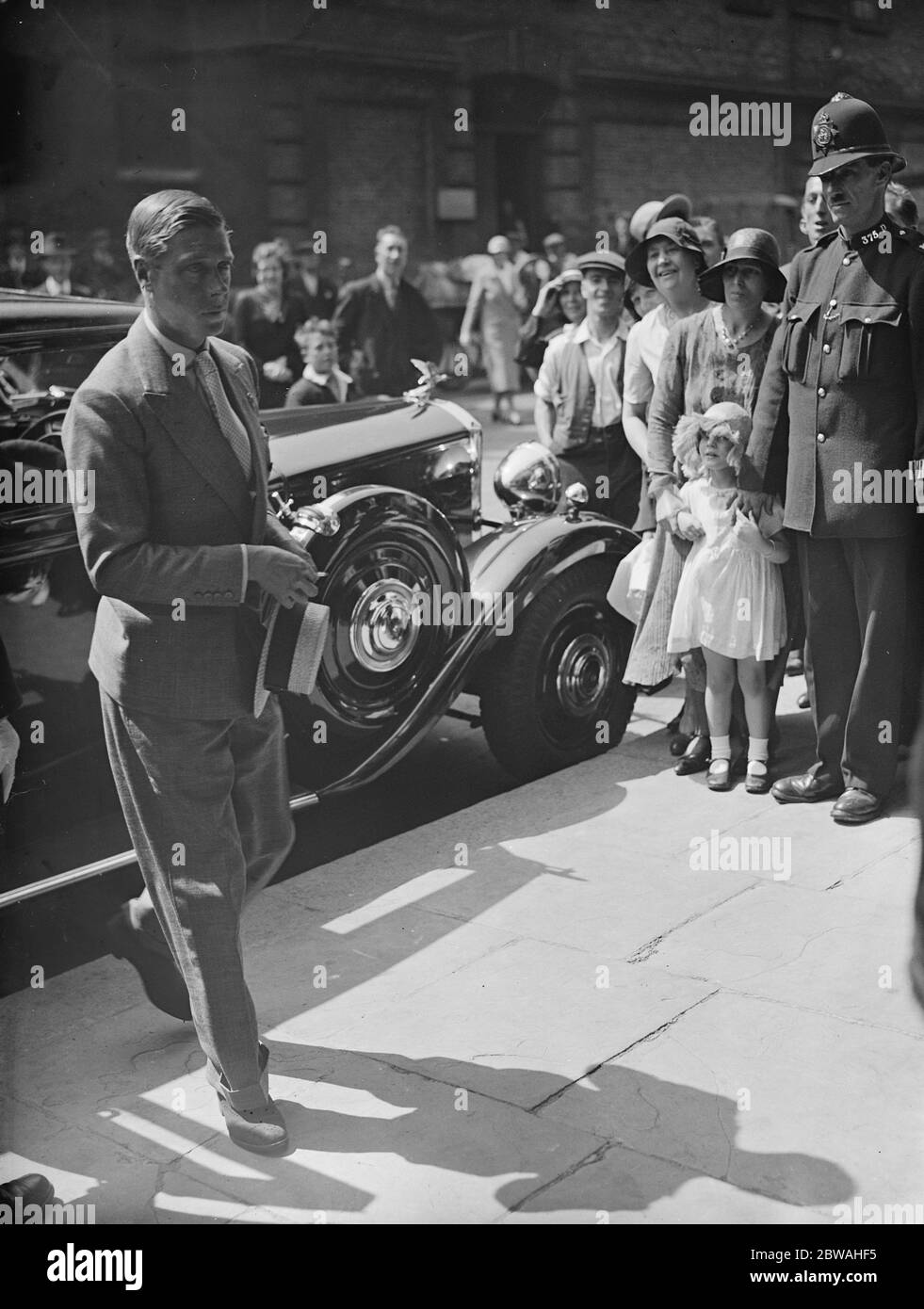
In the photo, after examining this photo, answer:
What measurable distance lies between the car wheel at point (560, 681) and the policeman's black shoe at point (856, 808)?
1125mm

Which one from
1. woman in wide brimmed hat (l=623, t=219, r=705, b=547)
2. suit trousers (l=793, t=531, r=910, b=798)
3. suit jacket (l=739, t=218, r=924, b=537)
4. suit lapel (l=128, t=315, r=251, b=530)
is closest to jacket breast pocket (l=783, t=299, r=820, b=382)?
suit jacket (l=739, t=218, r=924, b=537)

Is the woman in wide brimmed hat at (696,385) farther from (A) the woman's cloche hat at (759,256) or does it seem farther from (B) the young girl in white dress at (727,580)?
(B) the young girl in white dress at (727,580)

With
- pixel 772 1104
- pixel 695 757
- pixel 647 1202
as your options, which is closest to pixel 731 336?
pixel 695 757

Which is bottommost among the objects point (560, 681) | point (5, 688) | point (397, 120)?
point (560, 681)

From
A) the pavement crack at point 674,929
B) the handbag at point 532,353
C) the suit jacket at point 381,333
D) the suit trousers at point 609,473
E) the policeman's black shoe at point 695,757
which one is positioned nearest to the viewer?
the pavement crack at point 674,929

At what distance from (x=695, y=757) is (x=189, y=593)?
285cm

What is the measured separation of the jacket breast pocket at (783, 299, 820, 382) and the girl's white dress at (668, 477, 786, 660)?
18.5 inches

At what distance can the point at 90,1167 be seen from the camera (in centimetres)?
324

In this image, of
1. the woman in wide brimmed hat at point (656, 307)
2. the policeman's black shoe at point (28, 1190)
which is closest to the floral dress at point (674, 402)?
the woman in wide brimmed hat at point (656, 307)

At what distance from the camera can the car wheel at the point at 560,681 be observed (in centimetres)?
555

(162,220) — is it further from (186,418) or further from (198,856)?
(198,856)

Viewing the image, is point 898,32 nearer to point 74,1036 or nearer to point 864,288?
point 864,288

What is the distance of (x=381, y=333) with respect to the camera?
428 inches

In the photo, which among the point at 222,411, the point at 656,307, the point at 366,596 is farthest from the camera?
the point at 656,307
